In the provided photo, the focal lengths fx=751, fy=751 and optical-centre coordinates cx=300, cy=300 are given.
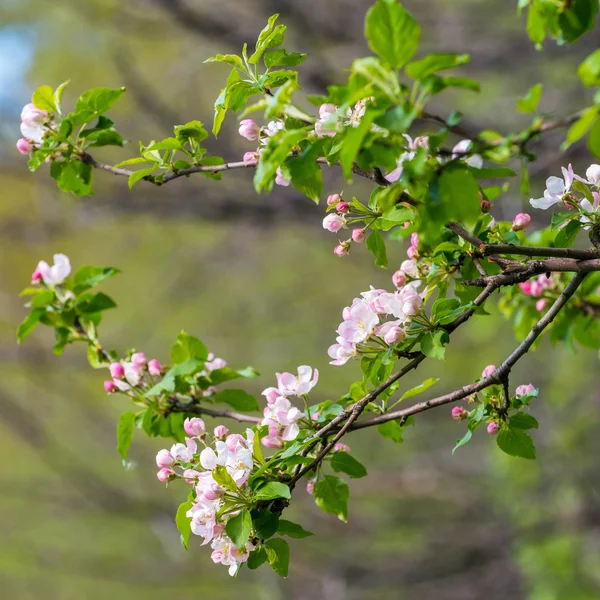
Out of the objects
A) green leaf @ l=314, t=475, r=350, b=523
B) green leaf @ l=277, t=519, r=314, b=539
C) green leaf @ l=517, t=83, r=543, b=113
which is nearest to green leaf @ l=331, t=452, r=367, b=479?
green leaf @ l=314, t=475, r=350, b=523

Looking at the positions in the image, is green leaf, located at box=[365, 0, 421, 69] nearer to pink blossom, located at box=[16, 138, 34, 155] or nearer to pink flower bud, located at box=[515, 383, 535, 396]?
pink flower bud, located at box=[515, 383, 535, 396]

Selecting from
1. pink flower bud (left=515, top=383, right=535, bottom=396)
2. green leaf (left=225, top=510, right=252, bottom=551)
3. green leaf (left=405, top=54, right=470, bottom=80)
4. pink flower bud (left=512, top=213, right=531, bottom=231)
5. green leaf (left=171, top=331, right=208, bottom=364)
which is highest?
green leaf (left=405, top=54, right=470, bottom=80)

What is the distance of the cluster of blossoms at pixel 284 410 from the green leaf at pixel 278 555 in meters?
0.11

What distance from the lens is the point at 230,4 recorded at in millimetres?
4406

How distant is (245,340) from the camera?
19.8ft

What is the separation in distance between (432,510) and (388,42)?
5221 mm

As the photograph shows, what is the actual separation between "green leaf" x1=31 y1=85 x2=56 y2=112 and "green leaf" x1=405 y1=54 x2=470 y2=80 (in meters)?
0.53

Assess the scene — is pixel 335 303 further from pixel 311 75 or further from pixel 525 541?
pixel 311 75

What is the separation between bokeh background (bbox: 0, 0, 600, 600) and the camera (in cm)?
334

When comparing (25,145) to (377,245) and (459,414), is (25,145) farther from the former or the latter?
(459,414)

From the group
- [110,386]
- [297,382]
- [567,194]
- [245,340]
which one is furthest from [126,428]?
[245,340]

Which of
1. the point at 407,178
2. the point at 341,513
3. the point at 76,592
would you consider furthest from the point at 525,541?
the point at 76,592

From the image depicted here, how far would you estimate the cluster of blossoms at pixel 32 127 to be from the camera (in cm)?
97

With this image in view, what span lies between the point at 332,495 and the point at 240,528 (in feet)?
0.66
